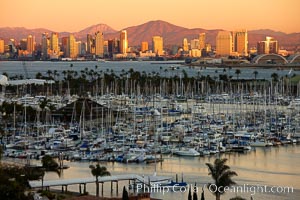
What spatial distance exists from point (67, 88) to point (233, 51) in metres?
119

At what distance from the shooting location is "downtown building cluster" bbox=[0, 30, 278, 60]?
531 feet

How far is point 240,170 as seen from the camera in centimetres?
2086

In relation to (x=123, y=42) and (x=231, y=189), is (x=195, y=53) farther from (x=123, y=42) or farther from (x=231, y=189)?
(x=231, y=189)

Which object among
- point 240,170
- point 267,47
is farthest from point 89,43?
point 240,170

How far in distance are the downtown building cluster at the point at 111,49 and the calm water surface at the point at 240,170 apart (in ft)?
438

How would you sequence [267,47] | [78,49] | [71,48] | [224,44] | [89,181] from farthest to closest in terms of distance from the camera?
[78,49], [71,48], [224,44], [267,47], [89,181]

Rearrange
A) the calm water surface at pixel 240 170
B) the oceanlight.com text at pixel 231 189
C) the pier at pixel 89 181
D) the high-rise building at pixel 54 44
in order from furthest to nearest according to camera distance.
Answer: the high-rise building at pixel 54 44 < the calm water surface at pixel 240 170 < the oceanlight.com text at pixel 231 189 < the pier at pixel 89 181

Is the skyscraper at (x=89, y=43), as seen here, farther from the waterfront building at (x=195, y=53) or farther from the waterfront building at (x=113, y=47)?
the waterfront building at (x=195, y=53)

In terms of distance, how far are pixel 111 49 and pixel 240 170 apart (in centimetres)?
15777

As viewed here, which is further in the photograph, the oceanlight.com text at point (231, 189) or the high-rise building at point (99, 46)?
the high-rise building at point (99, 46)

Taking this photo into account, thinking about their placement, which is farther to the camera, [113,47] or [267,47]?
[113,47]

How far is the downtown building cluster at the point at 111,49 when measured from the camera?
161750mm

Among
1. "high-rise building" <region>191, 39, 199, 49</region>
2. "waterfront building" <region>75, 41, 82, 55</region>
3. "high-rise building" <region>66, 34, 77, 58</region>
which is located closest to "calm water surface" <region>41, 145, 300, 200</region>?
"high-rise building" <region>66, 34, 77, 58</region>

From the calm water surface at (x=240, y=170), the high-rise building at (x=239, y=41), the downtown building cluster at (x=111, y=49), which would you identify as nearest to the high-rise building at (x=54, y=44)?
the downtown building cluster at (x=111, y=49)
